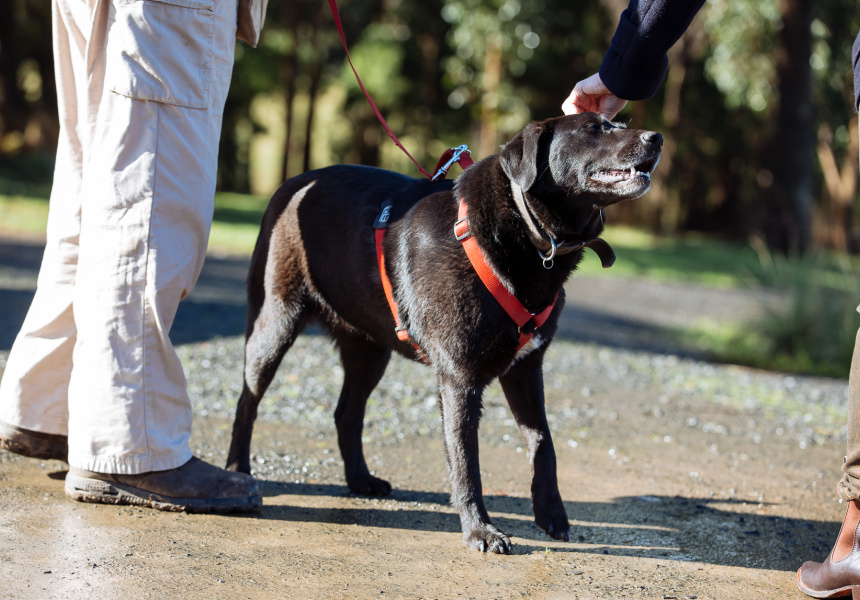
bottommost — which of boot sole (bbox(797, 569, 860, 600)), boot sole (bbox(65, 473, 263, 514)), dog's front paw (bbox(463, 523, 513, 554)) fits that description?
boot sole (bbox(65, 473, 263, 514))

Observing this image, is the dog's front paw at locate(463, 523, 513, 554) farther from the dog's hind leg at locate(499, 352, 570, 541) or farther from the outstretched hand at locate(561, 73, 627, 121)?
the outstretched hand at locate(561, 73, 627, 121)

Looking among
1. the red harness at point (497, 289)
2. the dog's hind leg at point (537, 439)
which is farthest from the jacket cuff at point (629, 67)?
the dog's hind leg at point (537, 439)

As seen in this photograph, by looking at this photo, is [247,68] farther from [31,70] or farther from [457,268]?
[457,268]

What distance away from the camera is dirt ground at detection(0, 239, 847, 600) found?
2.61 m

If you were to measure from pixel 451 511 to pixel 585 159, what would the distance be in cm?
148

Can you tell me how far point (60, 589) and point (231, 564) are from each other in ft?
1.65

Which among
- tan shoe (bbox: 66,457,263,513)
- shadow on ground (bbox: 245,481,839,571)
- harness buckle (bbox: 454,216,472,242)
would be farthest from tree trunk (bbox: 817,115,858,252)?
tan shoe (bbox: 66,457,263,513)

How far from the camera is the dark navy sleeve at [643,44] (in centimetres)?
316

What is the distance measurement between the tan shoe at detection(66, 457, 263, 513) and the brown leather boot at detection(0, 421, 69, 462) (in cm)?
27

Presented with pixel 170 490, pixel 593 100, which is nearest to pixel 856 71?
pixel 593 100

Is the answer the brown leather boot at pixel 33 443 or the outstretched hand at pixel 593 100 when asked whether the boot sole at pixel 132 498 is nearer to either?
the brown leather boot at pixel 33 443

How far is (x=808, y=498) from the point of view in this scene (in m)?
3.94

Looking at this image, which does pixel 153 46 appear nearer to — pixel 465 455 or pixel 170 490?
pixel 170 490

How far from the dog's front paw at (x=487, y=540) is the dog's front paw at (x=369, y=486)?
649 mm
